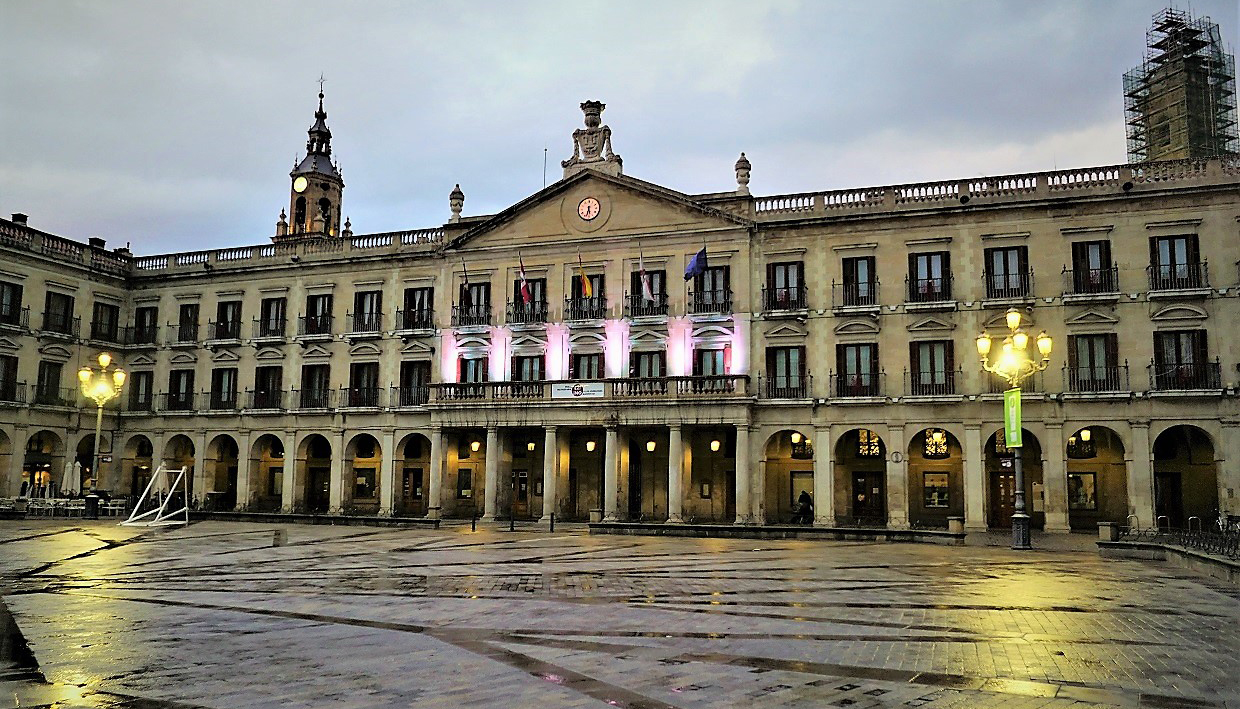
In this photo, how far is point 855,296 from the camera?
139 ft

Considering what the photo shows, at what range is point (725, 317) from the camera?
43625 millimetres

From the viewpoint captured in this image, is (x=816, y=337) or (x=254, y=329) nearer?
(x=816, y=337)

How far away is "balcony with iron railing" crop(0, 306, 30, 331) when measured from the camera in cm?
4812

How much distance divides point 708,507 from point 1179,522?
20263mm

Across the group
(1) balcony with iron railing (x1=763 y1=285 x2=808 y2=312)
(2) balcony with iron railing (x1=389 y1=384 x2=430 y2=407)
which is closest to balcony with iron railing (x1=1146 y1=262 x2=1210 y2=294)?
(1) balcony with iron railing (x1=763 y1=285 x2=808 y2=312)

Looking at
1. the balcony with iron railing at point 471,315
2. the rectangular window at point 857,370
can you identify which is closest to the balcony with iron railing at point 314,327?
the balcony with iron railing at point 471,315

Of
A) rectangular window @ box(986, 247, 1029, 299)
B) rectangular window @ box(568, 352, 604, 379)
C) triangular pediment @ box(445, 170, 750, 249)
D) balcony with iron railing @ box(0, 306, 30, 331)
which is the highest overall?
triangular pediment @ box(445, 170, 750, 249)

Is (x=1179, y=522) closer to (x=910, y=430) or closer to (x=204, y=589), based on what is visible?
(x=910, y=430)

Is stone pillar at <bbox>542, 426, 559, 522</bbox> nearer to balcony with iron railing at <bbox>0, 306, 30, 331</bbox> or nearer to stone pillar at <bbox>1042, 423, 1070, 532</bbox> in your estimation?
stone pillar at <bbox>1042, 423, 1070, 532</bbox>

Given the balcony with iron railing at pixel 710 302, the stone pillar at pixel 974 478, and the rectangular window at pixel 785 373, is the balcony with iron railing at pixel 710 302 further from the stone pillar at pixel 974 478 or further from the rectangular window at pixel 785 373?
the stone pillar at pixel 974 478

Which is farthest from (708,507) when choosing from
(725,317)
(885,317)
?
(885,317)

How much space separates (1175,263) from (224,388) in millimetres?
47153

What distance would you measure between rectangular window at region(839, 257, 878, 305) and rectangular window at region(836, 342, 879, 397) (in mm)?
2007

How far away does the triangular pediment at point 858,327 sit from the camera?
4188 cm
